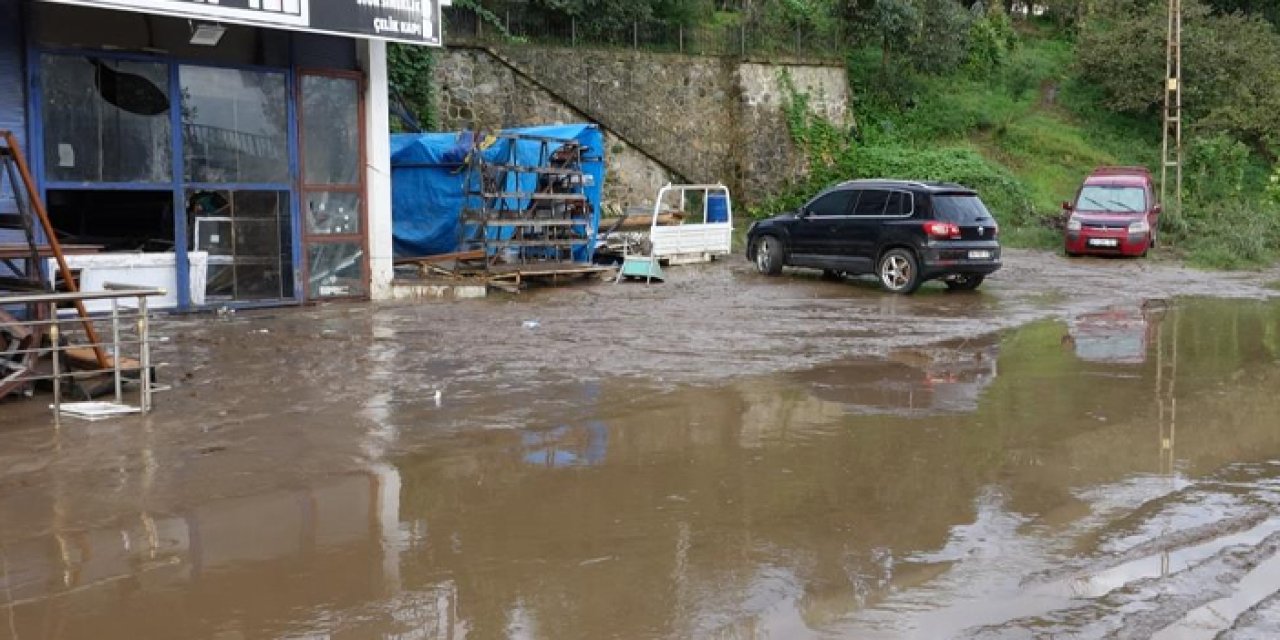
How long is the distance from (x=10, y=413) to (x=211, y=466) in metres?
2.69

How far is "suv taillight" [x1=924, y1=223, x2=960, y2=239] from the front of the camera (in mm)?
18078

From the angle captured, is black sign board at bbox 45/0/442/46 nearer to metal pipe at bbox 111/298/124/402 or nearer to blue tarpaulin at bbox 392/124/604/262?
blue tarpaulin at bbox 392/124/604/262

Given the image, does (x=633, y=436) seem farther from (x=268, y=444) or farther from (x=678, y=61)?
(x=678, y=61)

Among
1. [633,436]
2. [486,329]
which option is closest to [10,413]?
[633,436]

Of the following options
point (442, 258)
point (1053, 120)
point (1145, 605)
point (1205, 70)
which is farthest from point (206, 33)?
point (1205, 70)

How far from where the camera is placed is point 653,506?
6457mm

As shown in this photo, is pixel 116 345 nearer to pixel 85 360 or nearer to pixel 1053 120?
pixel 85 360

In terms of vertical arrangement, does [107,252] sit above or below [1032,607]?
above

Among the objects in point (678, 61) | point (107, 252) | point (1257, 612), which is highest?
point (678, 61)

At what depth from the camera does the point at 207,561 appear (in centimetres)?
550

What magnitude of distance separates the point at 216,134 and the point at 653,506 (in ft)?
35.6

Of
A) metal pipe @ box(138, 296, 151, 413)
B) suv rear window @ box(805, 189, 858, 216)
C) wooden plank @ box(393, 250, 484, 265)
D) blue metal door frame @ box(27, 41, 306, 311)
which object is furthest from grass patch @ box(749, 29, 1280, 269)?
metal pipe @ box(138, 296, 151, 413)

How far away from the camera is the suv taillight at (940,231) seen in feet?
59.3

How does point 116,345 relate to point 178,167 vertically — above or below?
below
